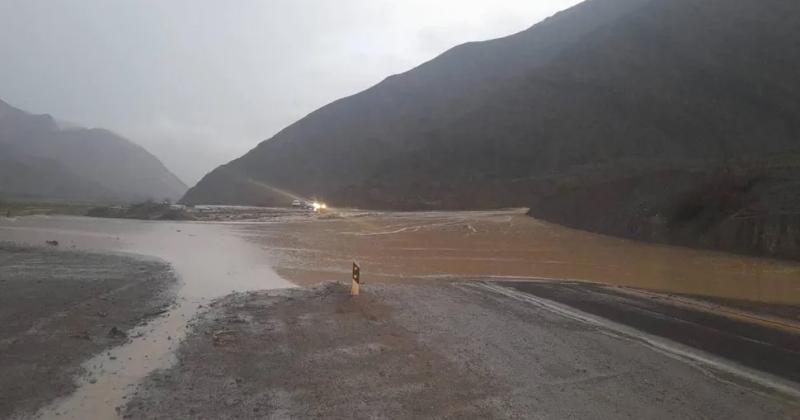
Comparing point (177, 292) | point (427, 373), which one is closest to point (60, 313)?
point (177, 292)

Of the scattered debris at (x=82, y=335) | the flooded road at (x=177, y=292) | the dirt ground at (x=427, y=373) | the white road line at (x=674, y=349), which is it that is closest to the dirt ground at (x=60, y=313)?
the scattered debris at (x=82, y=335)

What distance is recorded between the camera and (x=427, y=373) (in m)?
7.62

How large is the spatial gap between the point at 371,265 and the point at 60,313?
36.8 ft

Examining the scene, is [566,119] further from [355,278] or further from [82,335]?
[82,335]

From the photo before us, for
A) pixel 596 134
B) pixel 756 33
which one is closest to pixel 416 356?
pixel 596 134

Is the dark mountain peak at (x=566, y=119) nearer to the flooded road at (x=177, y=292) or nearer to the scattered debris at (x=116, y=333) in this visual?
the flooded road at (x=177, y=292)

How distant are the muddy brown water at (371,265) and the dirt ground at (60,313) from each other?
0.39 meters

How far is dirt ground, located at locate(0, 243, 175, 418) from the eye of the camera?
7109mm

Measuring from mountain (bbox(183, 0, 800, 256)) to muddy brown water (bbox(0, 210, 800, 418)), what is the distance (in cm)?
2434

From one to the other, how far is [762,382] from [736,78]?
11301cm

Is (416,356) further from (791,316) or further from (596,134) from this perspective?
(596,134)

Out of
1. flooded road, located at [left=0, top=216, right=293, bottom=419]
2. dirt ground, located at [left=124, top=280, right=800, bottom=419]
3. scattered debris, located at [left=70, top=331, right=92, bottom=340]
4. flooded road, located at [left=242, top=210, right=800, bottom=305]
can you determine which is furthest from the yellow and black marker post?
scattered debris, located at [left=70, top=331, right=92, bottom=340]

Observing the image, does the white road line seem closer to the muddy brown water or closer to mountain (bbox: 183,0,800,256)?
the muddy brown water

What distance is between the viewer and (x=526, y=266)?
2088 centimetres
